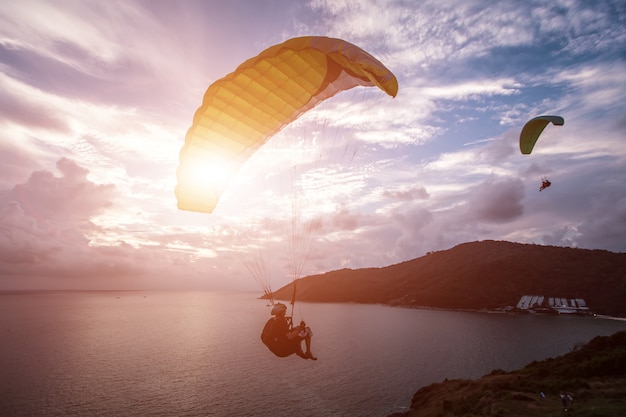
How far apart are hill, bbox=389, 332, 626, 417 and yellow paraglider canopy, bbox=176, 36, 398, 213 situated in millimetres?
18905

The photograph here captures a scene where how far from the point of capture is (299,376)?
1785 inches

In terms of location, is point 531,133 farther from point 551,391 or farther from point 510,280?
point 510,280

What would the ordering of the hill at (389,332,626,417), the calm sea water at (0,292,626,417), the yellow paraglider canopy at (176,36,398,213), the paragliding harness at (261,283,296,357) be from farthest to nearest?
1. the calm sea water at (0,292,626,417)
2. the hill at (389,332,626,417)
3. the paragliding harness at (261,283,296,357)
4. the yellow paraglider canopy at (176,36,398,213)

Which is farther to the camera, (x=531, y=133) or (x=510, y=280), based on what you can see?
(x=510, y=280)

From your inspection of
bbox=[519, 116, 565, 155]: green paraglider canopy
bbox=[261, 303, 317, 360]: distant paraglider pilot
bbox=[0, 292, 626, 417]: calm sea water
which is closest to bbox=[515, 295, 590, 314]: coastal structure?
bbox=[0, 292, 626, 417]: calm sea water

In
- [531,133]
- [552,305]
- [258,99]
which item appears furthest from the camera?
[552,305]

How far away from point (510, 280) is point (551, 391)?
143 m

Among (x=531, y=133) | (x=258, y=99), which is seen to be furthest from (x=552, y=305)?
(x=258, y=99)

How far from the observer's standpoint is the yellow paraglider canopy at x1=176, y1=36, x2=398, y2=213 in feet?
27.8

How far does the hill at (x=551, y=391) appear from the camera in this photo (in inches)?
703

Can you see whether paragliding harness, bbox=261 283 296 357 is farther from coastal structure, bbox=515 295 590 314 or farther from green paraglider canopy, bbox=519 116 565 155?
coastal structure, bbox=515 295 590 314

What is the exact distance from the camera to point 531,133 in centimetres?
1628

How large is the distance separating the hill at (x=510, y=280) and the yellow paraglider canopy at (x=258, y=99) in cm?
14751

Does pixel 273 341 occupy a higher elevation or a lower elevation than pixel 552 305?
lower
